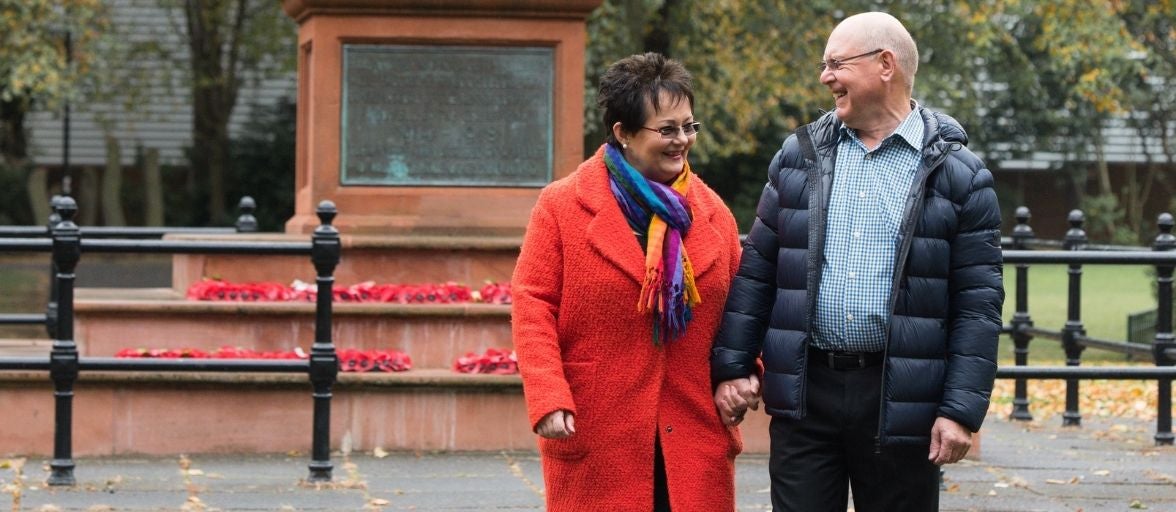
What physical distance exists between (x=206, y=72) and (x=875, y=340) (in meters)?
30.9

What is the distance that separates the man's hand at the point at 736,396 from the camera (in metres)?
4.66

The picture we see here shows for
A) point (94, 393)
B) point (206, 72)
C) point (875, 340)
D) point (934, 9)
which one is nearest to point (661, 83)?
point (875, 340)

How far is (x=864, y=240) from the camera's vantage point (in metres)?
4.55

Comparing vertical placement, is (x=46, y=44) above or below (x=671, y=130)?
above

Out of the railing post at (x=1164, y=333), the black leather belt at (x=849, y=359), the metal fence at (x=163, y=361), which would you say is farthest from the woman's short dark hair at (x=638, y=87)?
the railing post at (x=1164, y=333)

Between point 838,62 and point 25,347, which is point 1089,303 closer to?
point 25,347

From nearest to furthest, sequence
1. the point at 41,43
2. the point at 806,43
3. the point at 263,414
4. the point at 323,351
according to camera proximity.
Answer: the point at 323,351 → the point at 263,414 → the point at 806,43 → the point at 41,43

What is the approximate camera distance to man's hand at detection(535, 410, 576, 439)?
4453 mm

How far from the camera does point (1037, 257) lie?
827 cm

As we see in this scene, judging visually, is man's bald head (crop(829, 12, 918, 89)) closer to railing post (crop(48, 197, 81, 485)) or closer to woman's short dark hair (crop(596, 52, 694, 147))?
woman's short dark hair (crop(596, 52, 694, 147))

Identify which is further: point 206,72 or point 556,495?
point 206,72

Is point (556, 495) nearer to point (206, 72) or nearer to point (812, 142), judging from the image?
point (812, 142)

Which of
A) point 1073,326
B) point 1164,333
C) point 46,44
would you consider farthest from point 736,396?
point 46,44

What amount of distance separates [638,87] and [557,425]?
90cm
